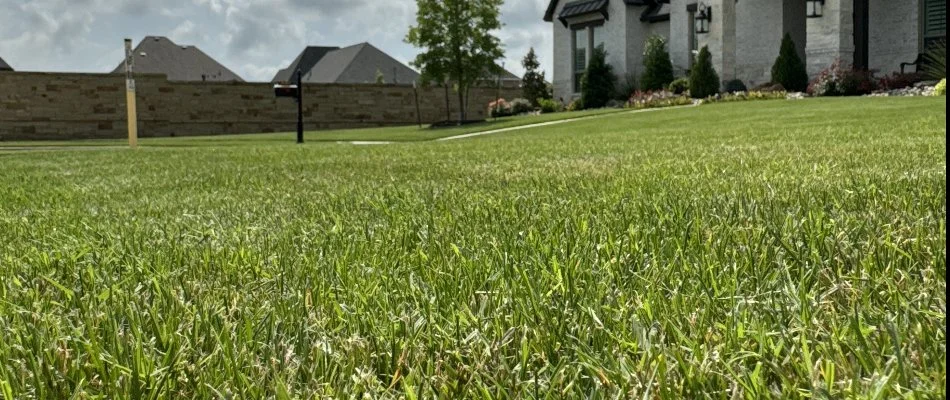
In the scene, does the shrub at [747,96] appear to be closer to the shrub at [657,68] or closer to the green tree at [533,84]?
the shrub at [657,68]

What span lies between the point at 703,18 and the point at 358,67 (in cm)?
4746

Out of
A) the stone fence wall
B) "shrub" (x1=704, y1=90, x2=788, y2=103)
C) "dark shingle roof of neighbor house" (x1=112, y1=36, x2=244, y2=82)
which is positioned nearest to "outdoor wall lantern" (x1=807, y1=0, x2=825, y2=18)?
"shrub" (x1=704, y1=90, x2=788, y2=103)

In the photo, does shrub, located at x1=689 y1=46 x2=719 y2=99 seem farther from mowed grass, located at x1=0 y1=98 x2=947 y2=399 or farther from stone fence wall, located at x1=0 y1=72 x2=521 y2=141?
mowed grass, located at x1=0 y1=98 x2=947 y2=399

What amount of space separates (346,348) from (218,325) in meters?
0.39

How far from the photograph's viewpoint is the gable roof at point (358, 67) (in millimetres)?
73438

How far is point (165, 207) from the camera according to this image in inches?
200

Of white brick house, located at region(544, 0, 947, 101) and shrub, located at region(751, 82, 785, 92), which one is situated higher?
white brick house, located at region(544, 0, 947, 101)

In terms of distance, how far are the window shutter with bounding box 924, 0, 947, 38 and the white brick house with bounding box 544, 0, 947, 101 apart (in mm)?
33

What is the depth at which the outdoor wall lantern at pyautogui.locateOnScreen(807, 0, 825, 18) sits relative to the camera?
2714 cm

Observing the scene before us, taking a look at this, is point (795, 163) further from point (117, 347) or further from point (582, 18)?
Answer: point (582, 18)

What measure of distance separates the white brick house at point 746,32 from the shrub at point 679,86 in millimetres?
1570

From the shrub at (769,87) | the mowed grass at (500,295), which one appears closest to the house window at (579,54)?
the shrub at (769,87)

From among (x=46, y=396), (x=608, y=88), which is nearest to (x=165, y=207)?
(x=46, y=396)

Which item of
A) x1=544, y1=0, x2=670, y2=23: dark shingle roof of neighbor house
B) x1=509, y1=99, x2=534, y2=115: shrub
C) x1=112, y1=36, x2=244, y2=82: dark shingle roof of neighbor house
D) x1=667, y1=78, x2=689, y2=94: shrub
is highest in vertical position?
x1=112, y1=36, x2=244, y2=82: dark shingle roof of neighbor house
